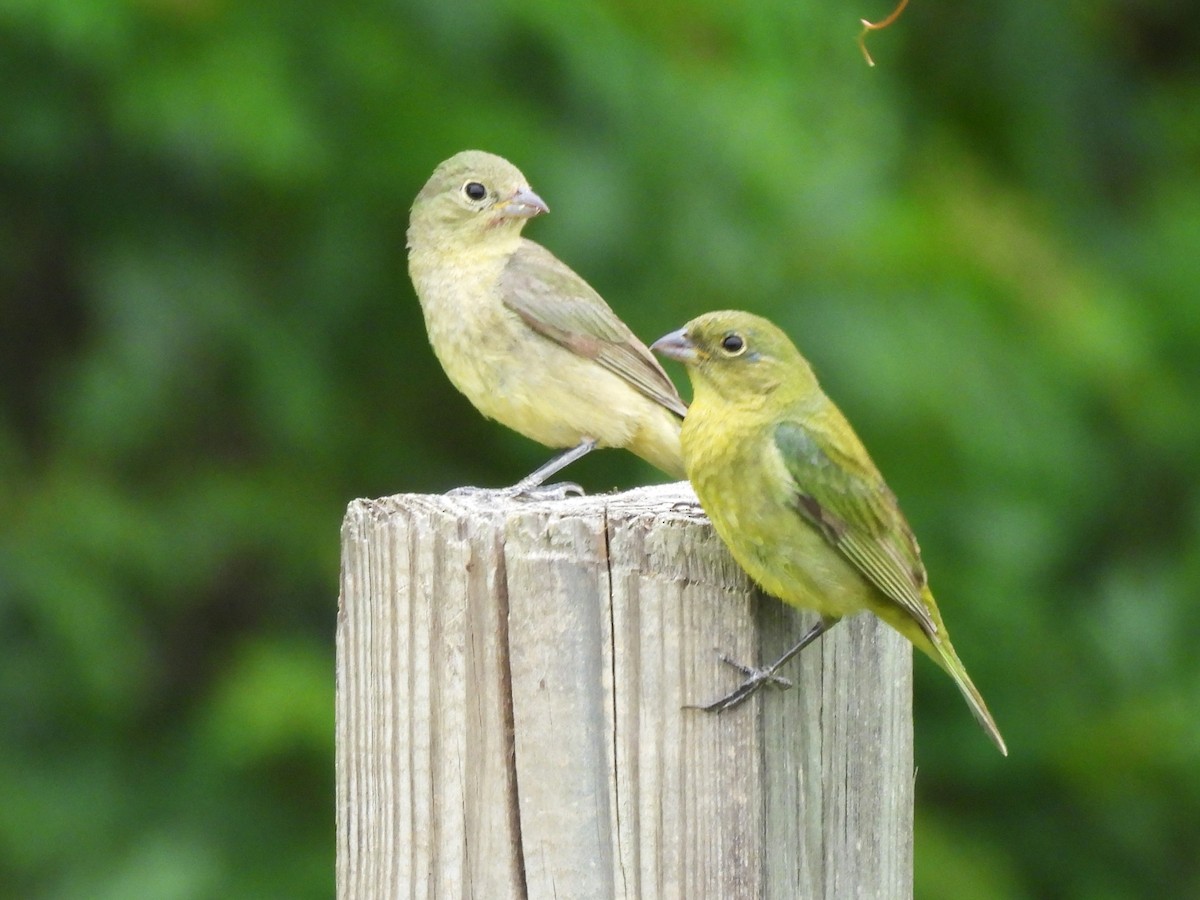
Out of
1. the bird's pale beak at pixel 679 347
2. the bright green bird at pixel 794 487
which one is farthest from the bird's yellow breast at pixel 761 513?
the bird's pale beak at pixel 679 347

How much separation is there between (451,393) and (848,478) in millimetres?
4296

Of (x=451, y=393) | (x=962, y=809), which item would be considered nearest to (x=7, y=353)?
(x=451, y=393)

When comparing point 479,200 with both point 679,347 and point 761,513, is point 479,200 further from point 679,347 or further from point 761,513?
point 761,513

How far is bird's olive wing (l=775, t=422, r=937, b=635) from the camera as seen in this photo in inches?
133

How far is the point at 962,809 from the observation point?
7.94 m

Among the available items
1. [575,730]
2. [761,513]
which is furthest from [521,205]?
[575,730]

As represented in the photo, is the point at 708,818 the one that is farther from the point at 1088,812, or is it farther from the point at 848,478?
the point at 1088,812

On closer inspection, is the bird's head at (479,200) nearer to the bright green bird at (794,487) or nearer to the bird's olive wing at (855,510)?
the bright green bird at (794,487)

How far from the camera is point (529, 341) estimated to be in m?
5.21

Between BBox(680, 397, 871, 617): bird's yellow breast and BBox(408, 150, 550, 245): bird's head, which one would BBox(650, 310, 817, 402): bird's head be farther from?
BBox(408, 150, 550, 245): bird's head

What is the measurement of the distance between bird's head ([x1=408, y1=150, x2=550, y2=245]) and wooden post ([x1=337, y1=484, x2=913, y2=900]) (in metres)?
2.58

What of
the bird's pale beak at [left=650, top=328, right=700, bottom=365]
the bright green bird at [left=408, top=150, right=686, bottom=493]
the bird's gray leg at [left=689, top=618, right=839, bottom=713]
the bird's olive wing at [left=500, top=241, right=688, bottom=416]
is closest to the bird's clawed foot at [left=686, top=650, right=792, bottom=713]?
the bird's gray leg at [left=689, top=618, right=839, bottom=713]

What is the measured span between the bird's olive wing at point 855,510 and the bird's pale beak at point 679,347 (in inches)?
10.8

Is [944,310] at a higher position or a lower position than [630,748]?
higher
